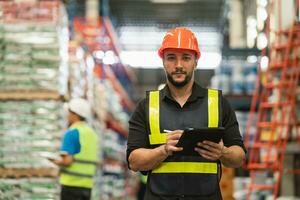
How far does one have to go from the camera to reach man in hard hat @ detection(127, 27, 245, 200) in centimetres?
284

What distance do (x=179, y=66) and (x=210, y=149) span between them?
1.57 feet

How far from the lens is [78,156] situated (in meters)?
6.00

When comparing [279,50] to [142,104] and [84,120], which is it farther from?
[142,104]

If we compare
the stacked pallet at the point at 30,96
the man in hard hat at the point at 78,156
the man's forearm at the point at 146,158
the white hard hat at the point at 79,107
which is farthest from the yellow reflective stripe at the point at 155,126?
the white hard hat at the point at 79,107

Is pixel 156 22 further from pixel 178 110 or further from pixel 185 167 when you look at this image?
pixel 185 167

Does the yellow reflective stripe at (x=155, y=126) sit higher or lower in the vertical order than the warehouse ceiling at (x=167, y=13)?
lower

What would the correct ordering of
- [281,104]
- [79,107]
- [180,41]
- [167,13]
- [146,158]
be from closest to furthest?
[146,158], [180,41], [79,107], [281,104], [167,13]

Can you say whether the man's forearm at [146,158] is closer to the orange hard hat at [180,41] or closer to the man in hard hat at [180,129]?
the man in hard hat at [180,129]

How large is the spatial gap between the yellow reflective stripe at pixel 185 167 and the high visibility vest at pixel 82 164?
3218 millimetres

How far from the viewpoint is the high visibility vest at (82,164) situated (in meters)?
5.97

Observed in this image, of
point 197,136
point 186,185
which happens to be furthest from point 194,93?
point 186,185

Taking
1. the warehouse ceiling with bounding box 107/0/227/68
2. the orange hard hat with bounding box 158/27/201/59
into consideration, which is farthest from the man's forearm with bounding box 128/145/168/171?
the warehouse ceiling with bounding box 107/0/227/68

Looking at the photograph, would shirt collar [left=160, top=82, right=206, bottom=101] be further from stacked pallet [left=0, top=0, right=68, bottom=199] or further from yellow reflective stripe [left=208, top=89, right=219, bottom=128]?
stacked pallet [left=0, top=0, right=68, bottom=199]

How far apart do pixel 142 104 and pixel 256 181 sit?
631 cm
